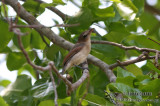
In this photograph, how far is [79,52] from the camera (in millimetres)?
6125

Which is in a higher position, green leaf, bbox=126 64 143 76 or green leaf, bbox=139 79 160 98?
green leaf, bbox=139 79 160 98

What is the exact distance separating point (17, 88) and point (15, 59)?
60 centimetres

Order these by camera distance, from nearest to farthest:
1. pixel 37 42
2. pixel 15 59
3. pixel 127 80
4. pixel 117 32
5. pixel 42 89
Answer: pixel 127 80 < pixel 42 89 < pixel 117 32 < pixel 15 59 < pixel 37 42

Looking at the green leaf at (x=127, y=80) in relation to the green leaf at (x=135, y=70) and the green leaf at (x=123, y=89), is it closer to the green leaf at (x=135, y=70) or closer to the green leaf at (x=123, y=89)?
the green leaf at (x=123, y=89)

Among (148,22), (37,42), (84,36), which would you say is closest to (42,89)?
(84,36)

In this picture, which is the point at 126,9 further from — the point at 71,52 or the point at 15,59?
the point at 15,59

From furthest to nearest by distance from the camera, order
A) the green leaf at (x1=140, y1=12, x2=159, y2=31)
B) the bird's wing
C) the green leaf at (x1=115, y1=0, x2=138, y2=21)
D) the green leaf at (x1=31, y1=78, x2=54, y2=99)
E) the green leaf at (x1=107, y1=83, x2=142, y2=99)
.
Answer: the green leaf at (x1=140, y1=12, x2=159, y2=31) → the bird's wing → the green leaf at (x1=115, y1=0, x2=138, y2=21) → the green leaf at (x1=31, y1=78, x2=54, y2=99) → the green leaf at (x1=107, y1=83, x2=142, y2=99)

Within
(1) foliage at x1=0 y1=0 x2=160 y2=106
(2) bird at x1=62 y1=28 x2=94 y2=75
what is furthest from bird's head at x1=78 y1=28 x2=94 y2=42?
(1) foliage at x1=0 y1=0 x2=160 y2=106

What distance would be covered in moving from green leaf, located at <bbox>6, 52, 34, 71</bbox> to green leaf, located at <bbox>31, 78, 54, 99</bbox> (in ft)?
3.34

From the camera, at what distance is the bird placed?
17.8 feet

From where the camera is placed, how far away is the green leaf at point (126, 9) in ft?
16.4

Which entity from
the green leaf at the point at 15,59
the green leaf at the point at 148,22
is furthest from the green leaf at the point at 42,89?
the green leaf at the point at 148,22

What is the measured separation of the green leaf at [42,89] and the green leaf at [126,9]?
1751 millimetres

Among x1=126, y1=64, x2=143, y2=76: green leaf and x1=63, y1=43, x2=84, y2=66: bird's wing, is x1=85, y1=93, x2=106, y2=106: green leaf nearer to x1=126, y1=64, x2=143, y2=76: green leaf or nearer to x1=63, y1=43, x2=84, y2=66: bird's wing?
→ x1=126, y1=64, x2=143, y2=76: green leaf
